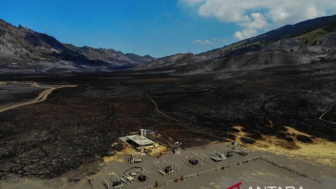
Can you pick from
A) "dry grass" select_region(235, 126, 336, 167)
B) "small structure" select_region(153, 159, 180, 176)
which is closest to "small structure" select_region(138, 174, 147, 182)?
"small structure" select_region(153, 159, 180, 176)

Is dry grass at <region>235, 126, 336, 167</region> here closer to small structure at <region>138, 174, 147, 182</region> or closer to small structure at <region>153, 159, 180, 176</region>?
small structure at <region>153, 159, 180, 176</region>

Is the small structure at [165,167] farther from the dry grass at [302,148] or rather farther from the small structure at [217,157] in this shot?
the dry grass at [302,148]

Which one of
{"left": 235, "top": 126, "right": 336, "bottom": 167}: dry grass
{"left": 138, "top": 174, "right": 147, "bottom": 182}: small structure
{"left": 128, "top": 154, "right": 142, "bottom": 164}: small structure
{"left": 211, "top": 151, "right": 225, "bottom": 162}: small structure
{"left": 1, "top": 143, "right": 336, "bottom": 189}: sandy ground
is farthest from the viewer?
{"left": 235, "top": 126, "right": 336, "bottom": 167}: dry grass

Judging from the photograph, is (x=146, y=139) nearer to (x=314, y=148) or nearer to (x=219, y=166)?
(x=219, y=166)

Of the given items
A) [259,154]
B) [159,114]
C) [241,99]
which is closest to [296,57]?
[241,99]

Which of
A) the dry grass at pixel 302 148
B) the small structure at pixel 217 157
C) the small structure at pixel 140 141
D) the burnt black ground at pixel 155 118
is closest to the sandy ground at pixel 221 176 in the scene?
the small structure at pixel 217 157

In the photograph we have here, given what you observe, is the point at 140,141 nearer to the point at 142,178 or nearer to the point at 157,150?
the point at 157,150
